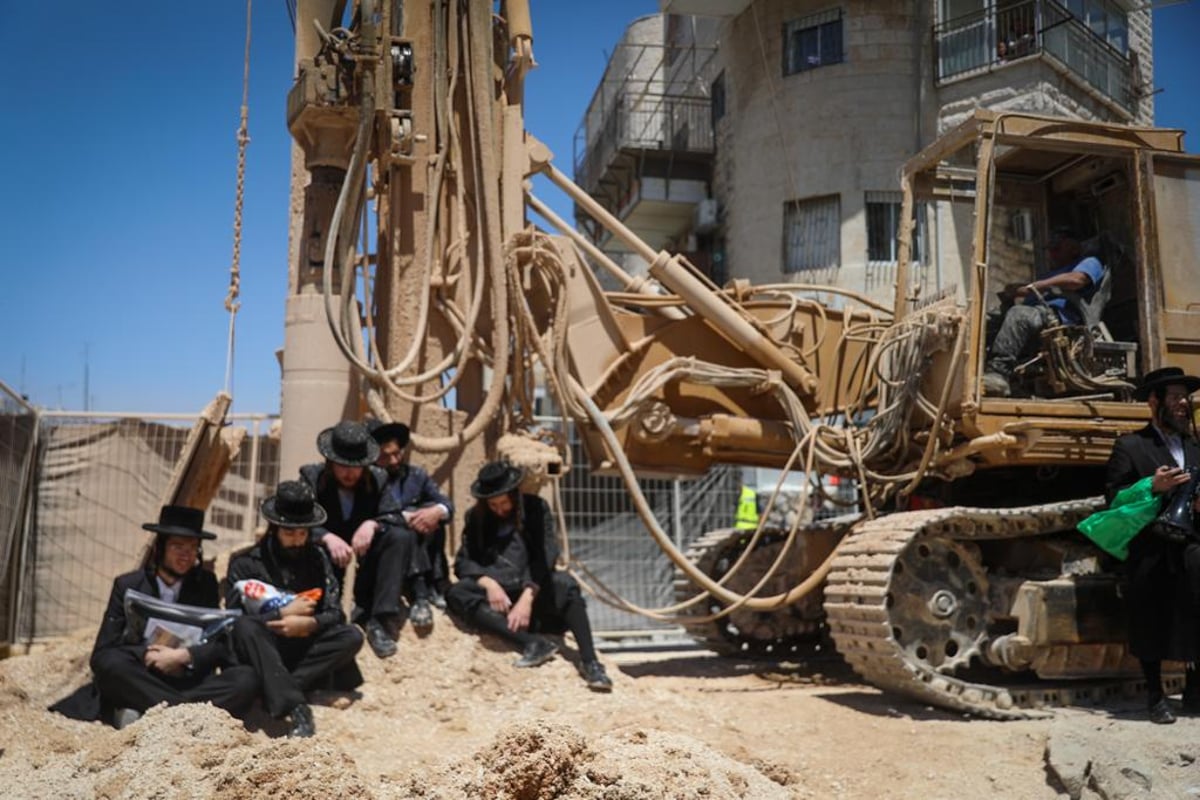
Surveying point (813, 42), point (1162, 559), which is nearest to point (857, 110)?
point (813, 42)

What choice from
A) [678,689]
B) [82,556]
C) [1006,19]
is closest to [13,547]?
[82,556]

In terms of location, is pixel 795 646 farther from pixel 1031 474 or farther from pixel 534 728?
pixel 534 728

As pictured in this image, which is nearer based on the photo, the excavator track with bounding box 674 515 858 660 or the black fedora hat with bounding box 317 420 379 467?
the black fedora hat with bounding box 317 420 379 467

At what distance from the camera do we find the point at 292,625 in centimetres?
534

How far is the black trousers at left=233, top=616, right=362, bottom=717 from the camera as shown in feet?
16.8

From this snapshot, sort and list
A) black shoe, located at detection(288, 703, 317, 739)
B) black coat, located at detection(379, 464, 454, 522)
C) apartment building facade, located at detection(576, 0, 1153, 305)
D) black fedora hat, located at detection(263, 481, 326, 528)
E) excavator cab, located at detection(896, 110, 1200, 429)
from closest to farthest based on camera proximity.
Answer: black shoe, located at detection(288, 703, 317, 739), black fedora hat, located at detection(263, 481, 326, 528), black coat, located at detection(379, 464, 454, 522), excavator cab, located at detection(896, 110, 1200, 429), apartment building facade, located at detection(576, 0, 1153, 305)

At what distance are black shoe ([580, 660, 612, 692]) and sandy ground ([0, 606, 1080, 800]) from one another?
6 centimetres

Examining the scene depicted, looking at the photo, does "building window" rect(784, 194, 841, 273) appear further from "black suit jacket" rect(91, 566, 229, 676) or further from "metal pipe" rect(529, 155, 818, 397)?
"black suit jacket" rect(91, 566, 229, 676)

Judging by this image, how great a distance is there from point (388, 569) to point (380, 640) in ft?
1.18

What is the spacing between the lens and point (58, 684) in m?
5.89

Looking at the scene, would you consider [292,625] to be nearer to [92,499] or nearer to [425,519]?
[425,519]

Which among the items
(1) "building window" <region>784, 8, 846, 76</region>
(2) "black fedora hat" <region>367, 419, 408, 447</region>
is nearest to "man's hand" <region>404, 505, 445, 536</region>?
(2) "black fedora hat" <region>367, 419, 408, 447</region>

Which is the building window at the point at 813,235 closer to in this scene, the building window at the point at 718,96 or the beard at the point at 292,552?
the building window at the point at 718,96

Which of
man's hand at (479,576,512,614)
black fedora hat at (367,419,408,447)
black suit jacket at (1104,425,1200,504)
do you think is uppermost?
black fedora hat at (367,419,408,447)
